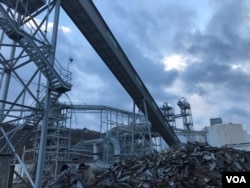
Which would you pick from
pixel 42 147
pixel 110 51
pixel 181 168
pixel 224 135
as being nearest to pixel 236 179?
pixel 42 147

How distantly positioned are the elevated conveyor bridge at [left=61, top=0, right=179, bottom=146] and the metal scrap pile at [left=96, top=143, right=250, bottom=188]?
5.88 m

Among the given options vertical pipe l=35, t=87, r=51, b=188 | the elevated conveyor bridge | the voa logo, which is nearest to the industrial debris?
vertical pipe l=35, t=87, r=51, b=188

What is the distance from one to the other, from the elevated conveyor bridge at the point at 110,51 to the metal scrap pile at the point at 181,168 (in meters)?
5.88

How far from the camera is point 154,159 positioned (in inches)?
666

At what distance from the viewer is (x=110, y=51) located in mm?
17203

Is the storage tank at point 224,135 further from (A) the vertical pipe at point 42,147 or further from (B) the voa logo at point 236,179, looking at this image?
(B) the voa logo at point 236,179

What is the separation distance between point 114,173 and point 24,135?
697 centimetres

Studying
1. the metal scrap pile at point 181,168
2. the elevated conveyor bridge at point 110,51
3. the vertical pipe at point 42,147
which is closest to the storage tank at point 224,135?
the elevated conveyor bridge at point 110,51

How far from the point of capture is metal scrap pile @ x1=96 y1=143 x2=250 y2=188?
513 inches

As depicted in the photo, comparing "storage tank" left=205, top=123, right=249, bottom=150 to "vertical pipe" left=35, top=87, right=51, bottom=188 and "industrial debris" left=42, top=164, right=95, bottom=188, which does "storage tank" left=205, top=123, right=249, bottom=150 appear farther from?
"vertical pipe" left=35, top=87, right=51, bottom=188

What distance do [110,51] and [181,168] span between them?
345 inches

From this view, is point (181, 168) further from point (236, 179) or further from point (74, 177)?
point (236, 179)

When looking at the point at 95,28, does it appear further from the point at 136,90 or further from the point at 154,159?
the point at 154,159

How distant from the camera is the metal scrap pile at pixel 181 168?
13023mm
